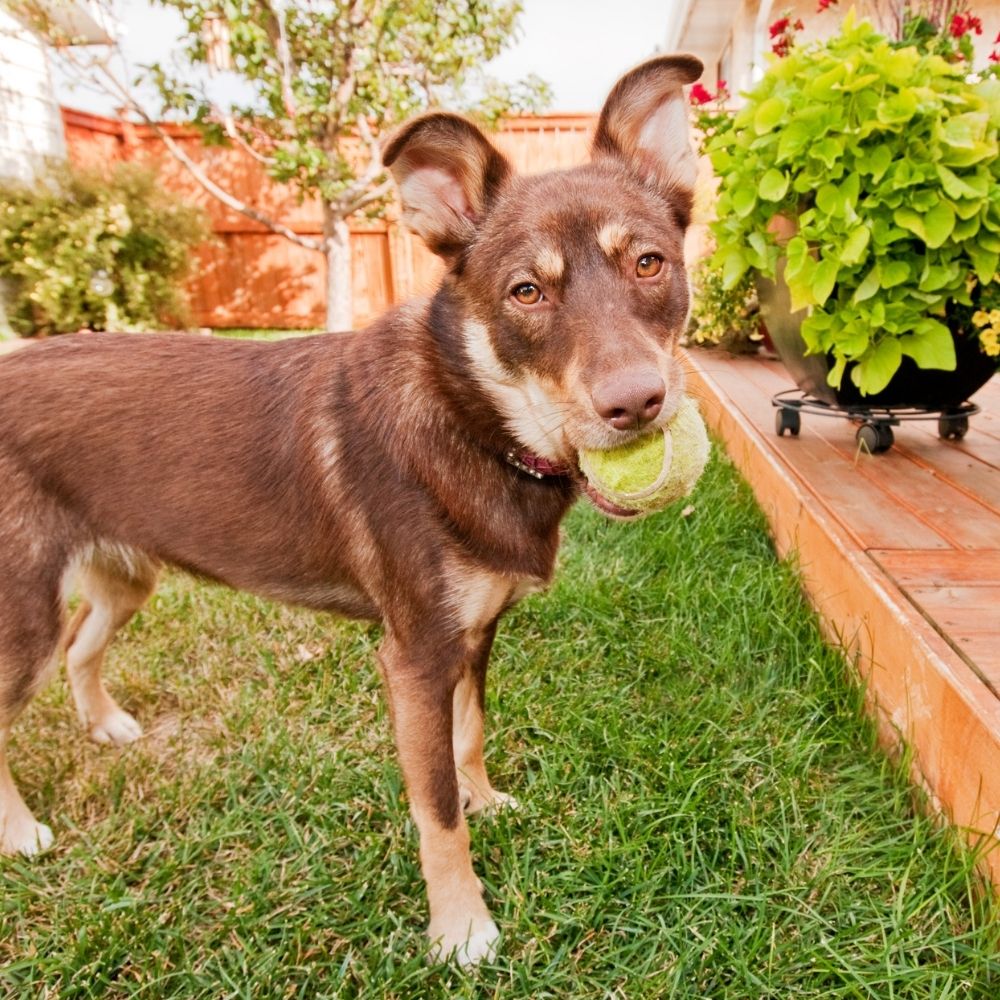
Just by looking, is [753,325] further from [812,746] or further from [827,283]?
[812,746]

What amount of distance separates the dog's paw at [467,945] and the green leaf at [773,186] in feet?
9.43

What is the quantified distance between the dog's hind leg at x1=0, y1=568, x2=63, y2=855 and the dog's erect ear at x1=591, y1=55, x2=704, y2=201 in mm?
2065

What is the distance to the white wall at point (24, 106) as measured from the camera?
9.92 metres

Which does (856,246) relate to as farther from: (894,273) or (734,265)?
(734,265)

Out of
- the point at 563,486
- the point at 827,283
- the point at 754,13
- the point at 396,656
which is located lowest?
the point at 396,656

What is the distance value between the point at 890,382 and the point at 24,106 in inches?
458

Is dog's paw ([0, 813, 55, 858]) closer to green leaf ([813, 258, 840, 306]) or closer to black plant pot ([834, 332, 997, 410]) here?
green leaf ([813, 258, 840, 306])

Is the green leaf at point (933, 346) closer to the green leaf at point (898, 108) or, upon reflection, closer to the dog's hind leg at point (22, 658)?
the green leaf at point (898, 108)

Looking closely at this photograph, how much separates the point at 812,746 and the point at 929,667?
19.1 inches

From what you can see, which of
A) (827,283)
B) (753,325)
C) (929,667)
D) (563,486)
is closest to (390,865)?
(563,486)

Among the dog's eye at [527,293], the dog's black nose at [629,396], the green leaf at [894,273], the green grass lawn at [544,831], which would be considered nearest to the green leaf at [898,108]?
the green leaf at [894,273]

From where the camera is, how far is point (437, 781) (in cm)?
192

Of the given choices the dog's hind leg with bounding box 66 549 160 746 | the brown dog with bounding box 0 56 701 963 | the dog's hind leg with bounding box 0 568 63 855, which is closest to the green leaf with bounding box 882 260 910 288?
the brown dog with bounding box 0 56 701 963

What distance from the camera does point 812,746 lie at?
2268 mm
